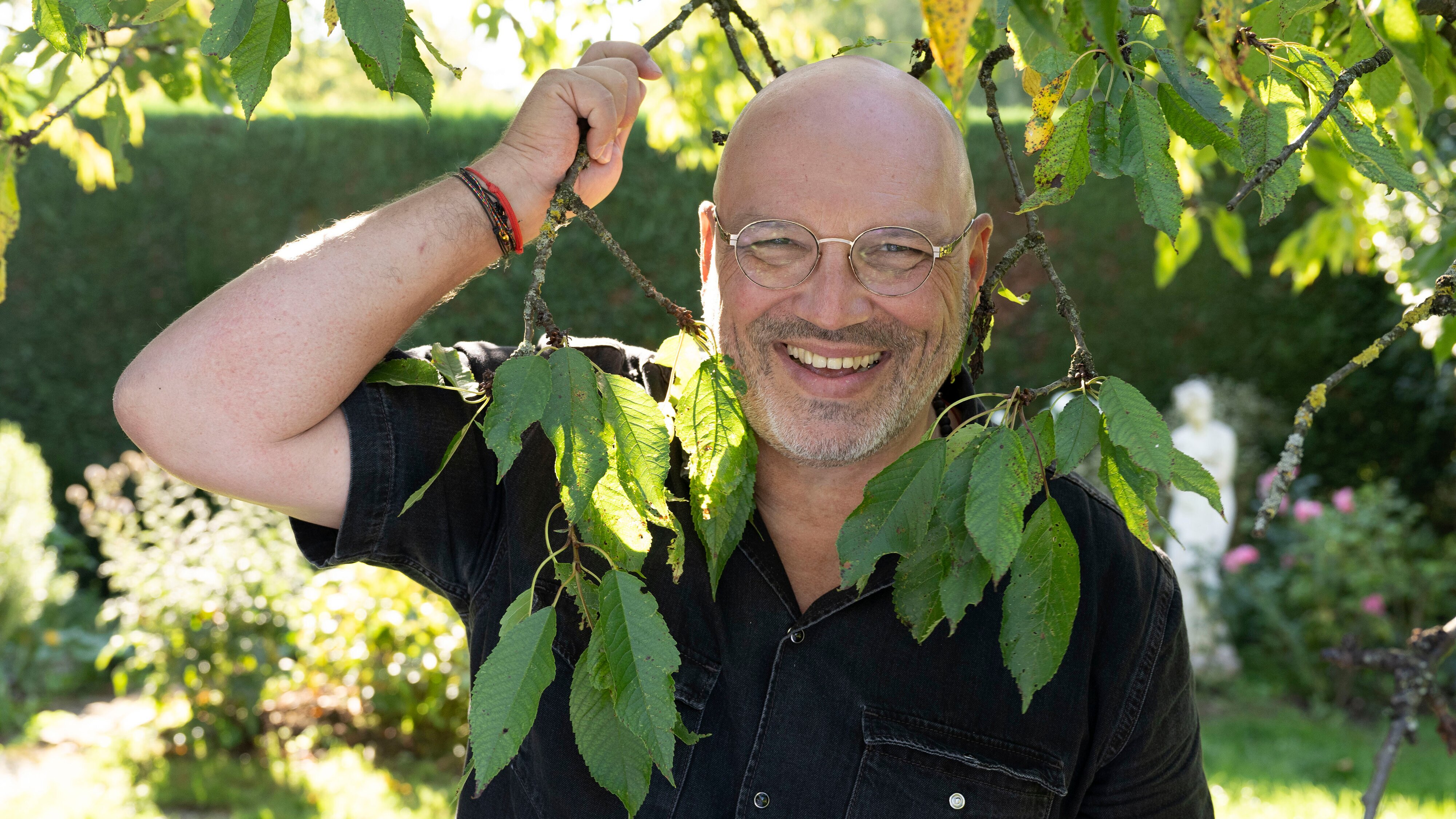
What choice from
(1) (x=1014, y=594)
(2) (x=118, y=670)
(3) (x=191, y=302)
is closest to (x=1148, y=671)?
(1) (x=1014, y=594)

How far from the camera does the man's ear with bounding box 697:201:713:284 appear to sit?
5.83ft

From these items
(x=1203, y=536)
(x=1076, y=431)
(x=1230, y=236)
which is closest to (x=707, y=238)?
(x=1076, y=431)

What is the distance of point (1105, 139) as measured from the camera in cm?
104

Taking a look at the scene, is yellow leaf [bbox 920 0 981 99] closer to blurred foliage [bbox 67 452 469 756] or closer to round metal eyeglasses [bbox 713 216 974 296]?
round metal eyeglasses [bbox 713 216 974 296]


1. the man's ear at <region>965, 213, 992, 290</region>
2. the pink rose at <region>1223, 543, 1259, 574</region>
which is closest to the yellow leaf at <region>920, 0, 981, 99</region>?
the man's ear at <region>965, 213, 992, 290</region>

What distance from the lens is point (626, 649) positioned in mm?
942

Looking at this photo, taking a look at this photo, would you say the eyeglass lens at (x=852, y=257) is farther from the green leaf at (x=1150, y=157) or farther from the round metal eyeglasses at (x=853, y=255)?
the green leaf at (x=1150, y=157)

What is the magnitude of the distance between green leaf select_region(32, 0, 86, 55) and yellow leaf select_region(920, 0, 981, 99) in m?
0.93

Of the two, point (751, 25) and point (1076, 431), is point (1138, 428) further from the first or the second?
point (751, 25)

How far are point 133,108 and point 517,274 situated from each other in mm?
4062

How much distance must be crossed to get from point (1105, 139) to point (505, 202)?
0.77 metres

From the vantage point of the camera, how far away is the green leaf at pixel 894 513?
100 cm

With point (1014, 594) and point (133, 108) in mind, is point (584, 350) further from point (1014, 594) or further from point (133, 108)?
point (133, 108)

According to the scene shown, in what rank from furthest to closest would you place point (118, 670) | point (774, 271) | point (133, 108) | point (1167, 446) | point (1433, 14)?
1. point (118, 670)
2. point (133, 108)
3. point (774, 271)
4. point (1433, 14)
5. point (1167, 446)
